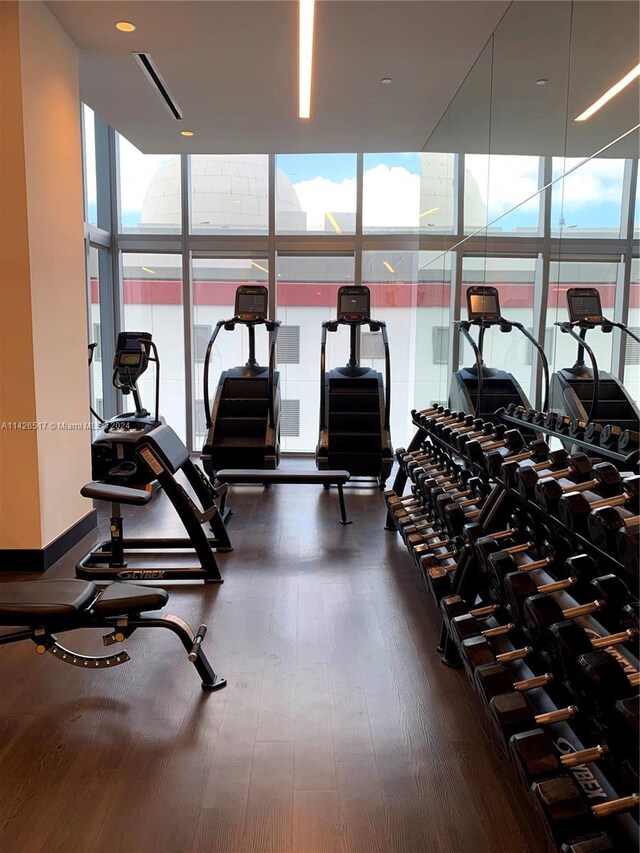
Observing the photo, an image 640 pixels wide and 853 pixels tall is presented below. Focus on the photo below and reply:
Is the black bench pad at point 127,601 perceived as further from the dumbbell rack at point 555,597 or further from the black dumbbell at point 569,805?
the black dumbbell at point 569,805

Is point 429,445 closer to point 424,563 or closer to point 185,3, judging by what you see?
point 424,563

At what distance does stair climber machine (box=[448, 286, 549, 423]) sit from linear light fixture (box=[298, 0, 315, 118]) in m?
2.00

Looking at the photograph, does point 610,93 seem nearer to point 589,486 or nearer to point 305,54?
point 589,486

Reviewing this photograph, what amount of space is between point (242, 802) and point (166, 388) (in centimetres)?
588

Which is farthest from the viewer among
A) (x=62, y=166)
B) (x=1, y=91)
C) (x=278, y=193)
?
(x=278, y=193)

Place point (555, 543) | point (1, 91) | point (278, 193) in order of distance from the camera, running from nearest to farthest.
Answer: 1. point (555, 543)
2. point (1, 91)
3. point (278, 193)

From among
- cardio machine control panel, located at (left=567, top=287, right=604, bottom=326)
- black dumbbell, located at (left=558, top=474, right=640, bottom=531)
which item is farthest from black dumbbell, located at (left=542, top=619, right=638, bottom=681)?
cardio machine control panel, located at (left=567, top=287, right=604, bottom=326)

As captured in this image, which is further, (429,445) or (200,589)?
(429,445)

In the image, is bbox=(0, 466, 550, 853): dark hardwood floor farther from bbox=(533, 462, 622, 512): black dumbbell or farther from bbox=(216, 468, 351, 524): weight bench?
bbox=(216, 468, 351, 524): weight bench

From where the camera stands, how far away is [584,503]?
5.57 feet

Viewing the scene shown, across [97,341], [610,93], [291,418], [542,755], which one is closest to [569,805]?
[542,755]

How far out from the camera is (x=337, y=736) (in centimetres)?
215

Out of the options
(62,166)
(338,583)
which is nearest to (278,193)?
(62,166)

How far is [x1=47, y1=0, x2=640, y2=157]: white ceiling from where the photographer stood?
9.68 feet
